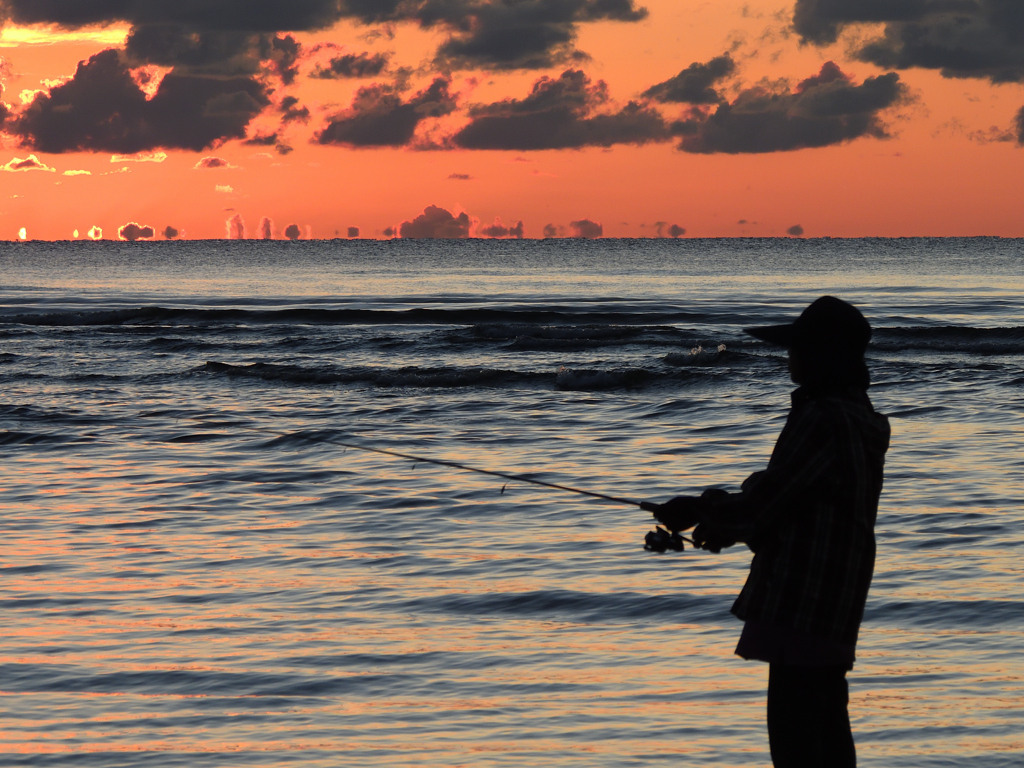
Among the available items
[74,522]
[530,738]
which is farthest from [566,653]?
[74,522]

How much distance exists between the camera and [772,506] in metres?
3.48

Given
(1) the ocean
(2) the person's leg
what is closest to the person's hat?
(2) the person's leg

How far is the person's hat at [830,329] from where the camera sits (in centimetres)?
359

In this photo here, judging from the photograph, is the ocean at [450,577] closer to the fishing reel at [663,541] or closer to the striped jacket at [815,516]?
the fishing reel at [663,541]

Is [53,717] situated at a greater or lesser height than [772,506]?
lesser

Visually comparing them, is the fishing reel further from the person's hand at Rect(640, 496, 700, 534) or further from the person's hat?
the person's hat

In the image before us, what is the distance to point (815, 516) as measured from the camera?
3.54 m

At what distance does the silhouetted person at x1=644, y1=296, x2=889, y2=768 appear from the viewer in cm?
348

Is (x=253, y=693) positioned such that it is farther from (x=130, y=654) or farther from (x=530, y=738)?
(x=530, y=738)

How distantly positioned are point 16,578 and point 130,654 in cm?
184

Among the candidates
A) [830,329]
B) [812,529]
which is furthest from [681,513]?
[830,329]

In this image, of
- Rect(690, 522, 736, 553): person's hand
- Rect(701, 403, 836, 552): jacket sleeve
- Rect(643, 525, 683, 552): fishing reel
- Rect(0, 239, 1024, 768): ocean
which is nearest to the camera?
Rect(701, 403, 836, 552): jacket sleeve

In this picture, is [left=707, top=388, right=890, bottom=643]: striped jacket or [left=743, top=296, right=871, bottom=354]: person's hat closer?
[left=707, top=388, right=890, bottom=643]: striped jacket

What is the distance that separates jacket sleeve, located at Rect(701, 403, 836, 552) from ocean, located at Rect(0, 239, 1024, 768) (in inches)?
65.6
